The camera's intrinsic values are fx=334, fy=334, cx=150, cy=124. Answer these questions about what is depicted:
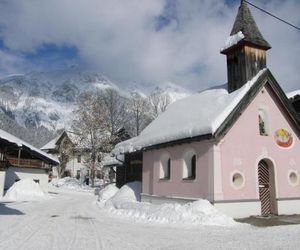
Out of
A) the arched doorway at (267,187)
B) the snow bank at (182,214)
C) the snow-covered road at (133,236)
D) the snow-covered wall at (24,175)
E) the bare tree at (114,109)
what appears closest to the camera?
the snow-covered road at (133,236)

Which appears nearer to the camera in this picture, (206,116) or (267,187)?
(206,116)

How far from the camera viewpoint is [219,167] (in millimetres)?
14586

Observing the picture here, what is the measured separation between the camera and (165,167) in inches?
743

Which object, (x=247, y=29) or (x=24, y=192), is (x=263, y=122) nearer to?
(x=247, y=29)

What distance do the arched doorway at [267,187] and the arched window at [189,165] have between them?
128 inches

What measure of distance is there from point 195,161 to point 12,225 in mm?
8516

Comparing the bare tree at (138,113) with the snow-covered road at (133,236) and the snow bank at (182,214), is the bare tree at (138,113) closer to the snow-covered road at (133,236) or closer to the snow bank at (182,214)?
the snow bank at (182,214)

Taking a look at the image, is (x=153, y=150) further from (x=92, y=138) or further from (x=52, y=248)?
(x=92, y=138)

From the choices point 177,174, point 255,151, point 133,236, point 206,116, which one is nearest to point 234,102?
point 206,116

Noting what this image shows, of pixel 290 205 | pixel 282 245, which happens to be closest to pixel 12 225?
pixel 282 245

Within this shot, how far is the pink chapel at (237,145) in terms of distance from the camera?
1479 centimetres

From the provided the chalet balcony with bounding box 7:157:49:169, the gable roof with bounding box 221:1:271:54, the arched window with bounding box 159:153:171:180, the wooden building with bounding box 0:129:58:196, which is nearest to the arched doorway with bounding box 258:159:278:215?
the arched window with bounding box 159:153:171:180

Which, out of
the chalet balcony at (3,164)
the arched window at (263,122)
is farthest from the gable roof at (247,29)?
the chalet balcony at (3,164)

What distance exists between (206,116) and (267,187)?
4.76m
